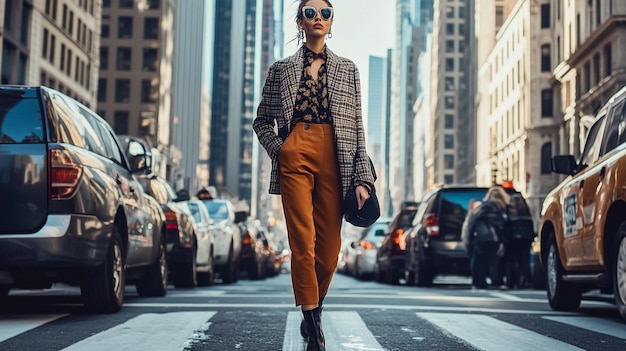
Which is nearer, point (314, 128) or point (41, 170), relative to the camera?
point (314, 128)

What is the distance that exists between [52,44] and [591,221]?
170ft

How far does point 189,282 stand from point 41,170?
23.9 feet

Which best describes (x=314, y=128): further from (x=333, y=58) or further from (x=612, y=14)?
(x=612, y=14)

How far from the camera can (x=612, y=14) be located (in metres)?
49.8

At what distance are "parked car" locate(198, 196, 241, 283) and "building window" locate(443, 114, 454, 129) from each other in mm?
111196

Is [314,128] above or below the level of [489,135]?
below

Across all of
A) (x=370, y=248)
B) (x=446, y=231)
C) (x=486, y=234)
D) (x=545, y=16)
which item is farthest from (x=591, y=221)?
(x=545, y=16)

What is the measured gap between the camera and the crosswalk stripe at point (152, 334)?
19.6ft

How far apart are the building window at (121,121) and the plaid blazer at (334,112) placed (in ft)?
276

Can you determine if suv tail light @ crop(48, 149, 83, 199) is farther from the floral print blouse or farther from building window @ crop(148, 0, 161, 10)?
building window @ crop(148, 0, 161, 10)

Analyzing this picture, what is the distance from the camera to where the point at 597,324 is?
8.18 meters

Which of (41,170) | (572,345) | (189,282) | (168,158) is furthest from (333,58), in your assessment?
(168,158)

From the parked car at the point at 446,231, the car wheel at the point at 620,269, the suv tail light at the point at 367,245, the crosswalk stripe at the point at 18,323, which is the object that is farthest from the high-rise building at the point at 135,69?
the car wheel at the point at 620,269

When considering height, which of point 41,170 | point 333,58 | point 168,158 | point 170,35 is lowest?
point 41,170
